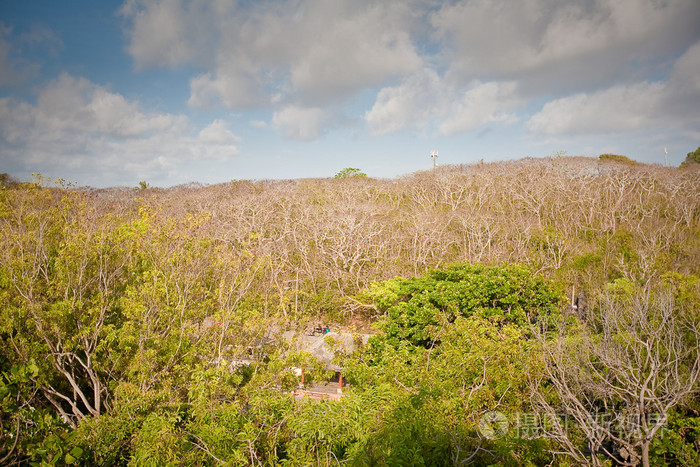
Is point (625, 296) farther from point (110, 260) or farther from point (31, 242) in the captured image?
point (31, 242)

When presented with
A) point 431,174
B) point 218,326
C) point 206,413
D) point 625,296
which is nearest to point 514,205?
point 431,174

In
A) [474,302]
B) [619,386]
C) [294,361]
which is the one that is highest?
[474,302]

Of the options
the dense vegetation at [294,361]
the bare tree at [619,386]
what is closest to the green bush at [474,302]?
the dense vegetation at [294,361]

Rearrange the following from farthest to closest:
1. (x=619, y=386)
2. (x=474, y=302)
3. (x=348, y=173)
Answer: (x=348, y=173), (x=474, y=302), (x=619, y=386)

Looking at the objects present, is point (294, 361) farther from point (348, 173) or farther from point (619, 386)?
point (348, 173)

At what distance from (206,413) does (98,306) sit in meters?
5.03

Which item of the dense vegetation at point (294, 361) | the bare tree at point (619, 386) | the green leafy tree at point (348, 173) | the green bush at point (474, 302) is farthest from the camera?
the green leafy tree at point (348, 173)

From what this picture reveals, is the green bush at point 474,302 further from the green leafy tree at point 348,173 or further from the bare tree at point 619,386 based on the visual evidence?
the green leafy tree at point 348,173

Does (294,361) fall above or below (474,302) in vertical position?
below

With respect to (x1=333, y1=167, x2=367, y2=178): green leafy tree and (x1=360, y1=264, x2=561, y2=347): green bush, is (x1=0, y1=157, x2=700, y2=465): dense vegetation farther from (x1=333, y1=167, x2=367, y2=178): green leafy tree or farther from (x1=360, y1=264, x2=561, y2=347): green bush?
(x1=333, y1=167, x2=367, y2=178): green leafy tree

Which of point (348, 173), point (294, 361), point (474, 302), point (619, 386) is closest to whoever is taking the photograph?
point (619, 386)

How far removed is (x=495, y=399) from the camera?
1034 centimetres

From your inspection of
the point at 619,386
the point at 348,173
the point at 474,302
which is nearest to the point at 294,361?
the point at 474,302

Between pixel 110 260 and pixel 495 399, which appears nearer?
pixel 495 399
